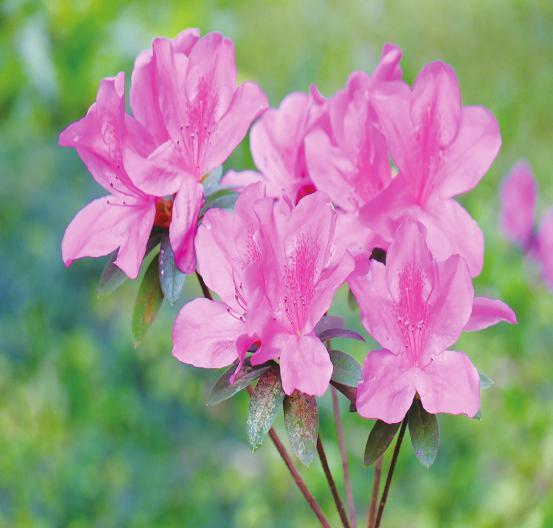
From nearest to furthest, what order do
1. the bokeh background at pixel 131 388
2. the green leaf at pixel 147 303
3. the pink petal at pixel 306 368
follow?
the pink petal at pixel 306 368 < the green leaf at pixel 147 303 < the bokeh background at pixel 131 388

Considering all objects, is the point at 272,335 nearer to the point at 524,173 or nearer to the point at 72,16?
the point at 524,173

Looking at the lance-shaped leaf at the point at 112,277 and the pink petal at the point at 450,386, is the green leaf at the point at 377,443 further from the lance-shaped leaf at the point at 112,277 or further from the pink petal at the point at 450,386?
the lance-shaped leaf at the point at 112,277

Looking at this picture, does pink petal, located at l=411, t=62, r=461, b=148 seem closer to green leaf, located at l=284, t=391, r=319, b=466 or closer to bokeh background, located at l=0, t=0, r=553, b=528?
green leaf, located at l=284, t=391, r=319, b=466

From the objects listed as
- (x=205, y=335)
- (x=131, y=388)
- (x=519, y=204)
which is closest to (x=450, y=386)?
(x=205, y=335)

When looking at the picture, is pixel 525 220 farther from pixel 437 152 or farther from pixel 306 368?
pixel 306 368

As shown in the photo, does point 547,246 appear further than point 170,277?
Yes

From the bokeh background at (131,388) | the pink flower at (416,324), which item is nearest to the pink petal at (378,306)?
the pink flower at (416,324)

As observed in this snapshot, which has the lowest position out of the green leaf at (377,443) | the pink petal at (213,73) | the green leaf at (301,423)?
the green leaf at (377,443)
